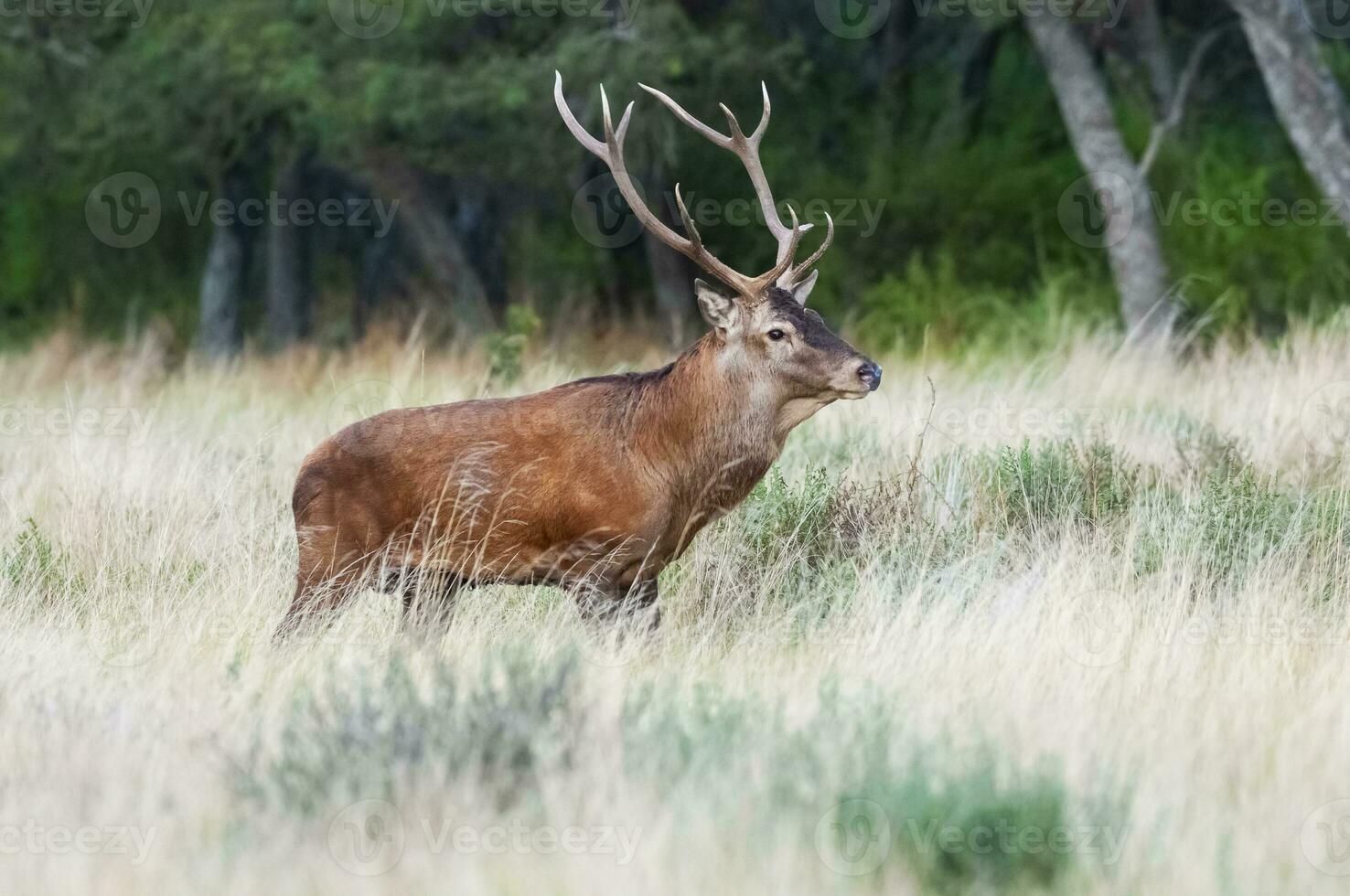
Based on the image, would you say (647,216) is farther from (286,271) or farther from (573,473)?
(286,271)

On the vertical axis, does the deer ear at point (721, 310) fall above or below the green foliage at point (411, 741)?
above

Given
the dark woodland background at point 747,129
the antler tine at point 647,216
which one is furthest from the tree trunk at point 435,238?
the antler tine at point 647,216

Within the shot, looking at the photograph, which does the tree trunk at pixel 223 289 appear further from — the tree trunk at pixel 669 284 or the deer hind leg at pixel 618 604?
the deer hind leg at pixel 618 604

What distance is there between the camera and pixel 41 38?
675 inches

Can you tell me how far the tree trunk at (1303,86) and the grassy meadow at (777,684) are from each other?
2.72 metres

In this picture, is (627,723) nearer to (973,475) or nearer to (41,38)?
(973,475)

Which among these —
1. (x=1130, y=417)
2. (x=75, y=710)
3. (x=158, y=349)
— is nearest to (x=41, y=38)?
(x=158, y=349)

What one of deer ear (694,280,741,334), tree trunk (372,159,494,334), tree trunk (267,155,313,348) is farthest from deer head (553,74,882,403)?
tree trunk (267,155,313,348)

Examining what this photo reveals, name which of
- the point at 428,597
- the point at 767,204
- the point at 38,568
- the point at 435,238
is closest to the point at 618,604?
the point at 428,597

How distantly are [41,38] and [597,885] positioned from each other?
15296 millimetres

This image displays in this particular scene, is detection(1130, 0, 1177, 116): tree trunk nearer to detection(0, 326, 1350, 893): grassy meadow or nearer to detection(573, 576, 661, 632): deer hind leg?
detection(0, 326, 1350, 893): grassy meadow

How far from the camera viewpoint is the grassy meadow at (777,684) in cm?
407

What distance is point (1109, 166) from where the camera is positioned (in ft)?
45.0

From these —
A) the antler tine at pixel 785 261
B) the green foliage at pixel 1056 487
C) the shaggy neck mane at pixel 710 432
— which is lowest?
the green foliage at pixel 1056 487
